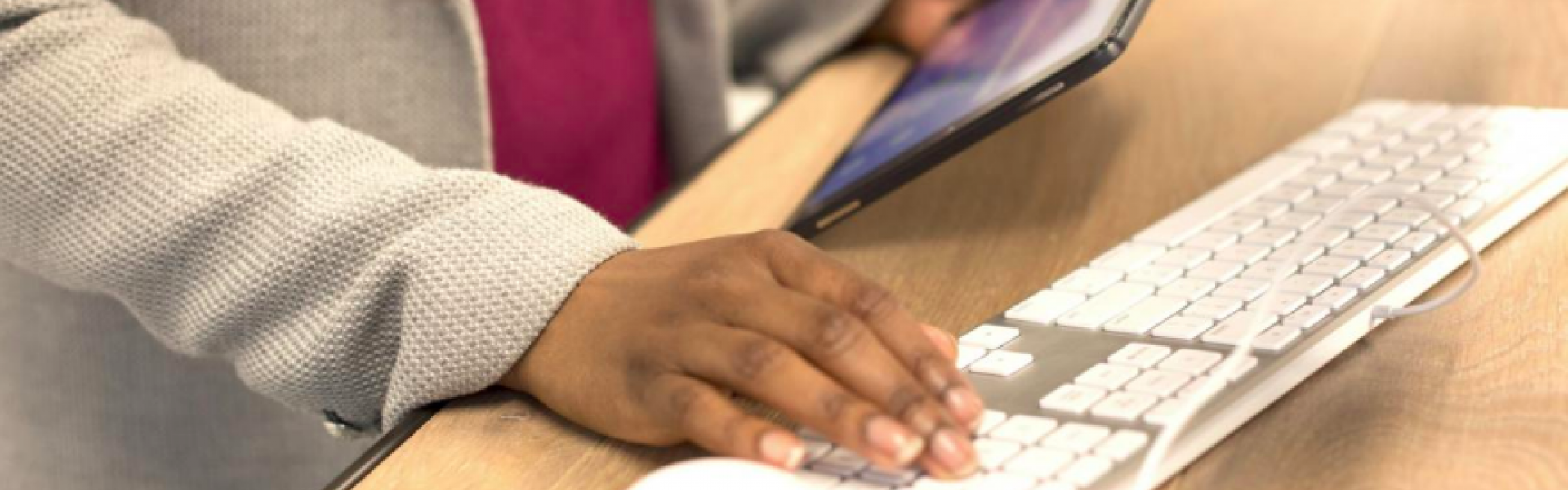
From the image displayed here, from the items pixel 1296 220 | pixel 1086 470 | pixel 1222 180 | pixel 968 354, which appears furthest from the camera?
pixel 1222 180

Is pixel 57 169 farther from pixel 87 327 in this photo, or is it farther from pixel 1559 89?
pixel 1559 89

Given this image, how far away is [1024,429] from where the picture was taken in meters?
0.47

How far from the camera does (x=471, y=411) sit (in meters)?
0.56

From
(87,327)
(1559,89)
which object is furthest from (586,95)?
(1559,89)

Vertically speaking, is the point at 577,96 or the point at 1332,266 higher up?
the point at 1332,266

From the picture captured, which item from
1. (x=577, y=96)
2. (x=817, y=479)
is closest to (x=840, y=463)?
(x=817, y=479)

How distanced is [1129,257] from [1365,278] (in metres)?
0.09

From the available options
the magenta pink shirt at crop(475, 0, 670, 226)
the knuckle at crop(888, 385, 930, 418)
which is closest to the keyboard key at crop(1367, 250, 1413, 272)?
the knuckle at crop(888, 385, 930, 418)

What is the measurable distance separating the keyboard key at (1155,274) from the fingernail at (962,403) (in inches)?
5.8

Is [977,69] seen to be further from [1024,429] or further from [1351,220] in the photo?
[1024,429]

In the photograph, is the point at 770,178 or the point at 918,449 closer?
the point at 918,449

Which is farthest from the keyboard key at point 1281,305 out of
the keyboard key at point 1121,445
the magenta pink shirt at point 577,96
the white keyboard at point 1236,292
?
the magenta pink shirt at point 577,96

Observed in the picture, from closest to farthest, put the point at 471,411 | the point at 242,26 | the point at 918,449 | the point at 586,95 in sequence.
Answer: the point at 918,449
the point at 471,411
the point at 242,26
the point at 586,95

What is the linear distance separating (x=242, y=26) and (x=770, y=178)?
10.9 inches
